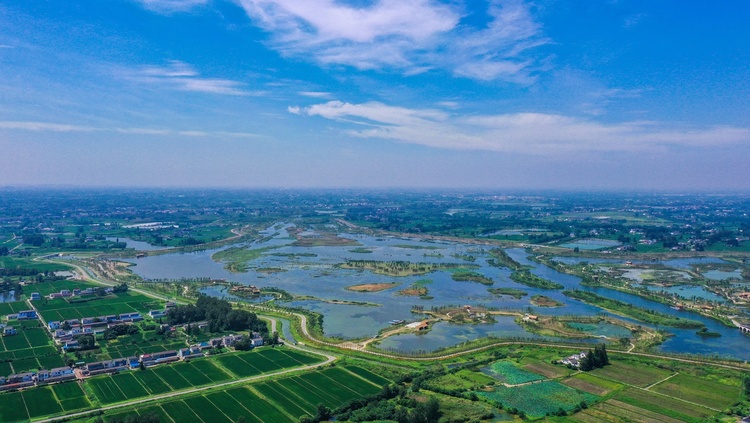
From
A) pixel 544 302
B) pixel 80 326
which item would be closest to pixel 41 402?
pixel 80 326

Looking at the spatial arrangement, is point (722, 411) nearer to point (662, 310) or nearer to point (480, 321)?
point (480, 321)

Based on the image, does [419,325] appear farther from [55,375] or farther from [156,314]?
[55,375]

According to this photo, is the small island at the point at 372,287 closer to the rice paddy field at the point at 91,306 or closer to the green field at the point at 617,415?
the rice paddy field at the point at 91,306

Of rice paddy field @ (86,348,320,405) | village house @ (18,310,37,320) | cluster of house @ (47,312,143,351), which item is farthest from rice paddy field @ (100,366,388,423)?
village house @ (18,310,37,320)

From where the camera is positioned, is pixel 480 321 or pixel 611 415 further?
pixel 480 321

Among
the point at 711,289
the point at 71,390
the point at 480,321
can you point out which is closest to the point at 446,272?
the point at 480,321

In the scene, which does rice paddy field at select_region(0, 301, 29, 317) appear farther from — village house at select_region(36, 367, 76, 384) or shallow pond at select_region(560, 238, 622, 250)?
shallow pond at select_region(560, 238, 622, 250)

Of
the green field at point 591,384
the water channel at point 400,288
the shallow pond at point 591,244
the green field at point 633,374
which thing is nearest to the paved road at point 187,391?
the water channel at point 400,288
